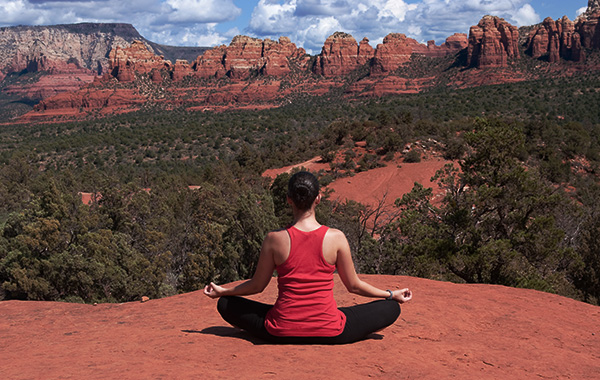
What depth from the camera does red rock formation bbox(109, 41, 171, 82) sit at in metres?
113

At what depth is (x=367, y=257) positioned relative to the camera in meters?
13.7

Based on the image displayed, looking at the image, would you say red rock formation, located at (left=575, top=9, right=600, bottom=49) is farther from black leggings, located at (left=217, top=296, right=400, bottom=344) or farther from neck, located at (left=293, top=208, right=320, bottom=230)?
neck, located at (left=293, top=208, right=320, bottom=230)

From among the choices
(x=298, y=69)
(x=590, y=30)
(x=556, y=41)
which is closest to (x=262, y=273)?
(x=556, y=41)

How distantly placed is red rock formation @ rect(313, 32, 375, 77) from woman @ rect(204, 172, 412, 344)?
11471 centimetres

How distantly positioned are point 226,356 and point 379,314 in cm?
140

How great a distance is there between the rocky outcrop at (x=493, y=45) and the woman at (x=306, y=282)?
101 meters

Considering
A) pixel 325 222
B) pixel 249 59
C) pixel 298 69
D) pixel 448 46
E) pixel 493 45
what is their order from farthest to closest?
pixel 448 46
pixel 249 59
pixel 298 69
pixel 493 45
pixel 325 222

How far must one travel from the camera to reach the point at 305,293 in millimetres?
3793

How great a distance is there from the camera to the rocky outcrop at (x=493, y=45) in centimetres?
9500

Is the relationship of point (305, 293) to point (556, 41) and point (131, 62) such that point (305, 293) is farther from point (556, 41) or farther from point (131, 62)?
point (131, 62)

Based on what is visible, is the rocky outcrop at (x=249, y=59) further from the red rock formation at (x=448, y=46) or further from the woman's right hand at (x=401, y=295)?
the woman's right hand at (x=401, y=295)

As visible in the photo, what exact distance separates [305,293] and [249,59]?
12321 cm

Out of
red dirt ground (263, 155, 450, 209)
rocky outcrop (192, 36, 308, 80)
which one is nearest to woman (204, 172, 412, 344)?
red dirt ground (263, 155, 450, 209)

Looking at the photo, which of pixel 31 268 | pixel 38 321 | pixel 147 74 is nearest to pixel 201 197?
pixel 31 268
